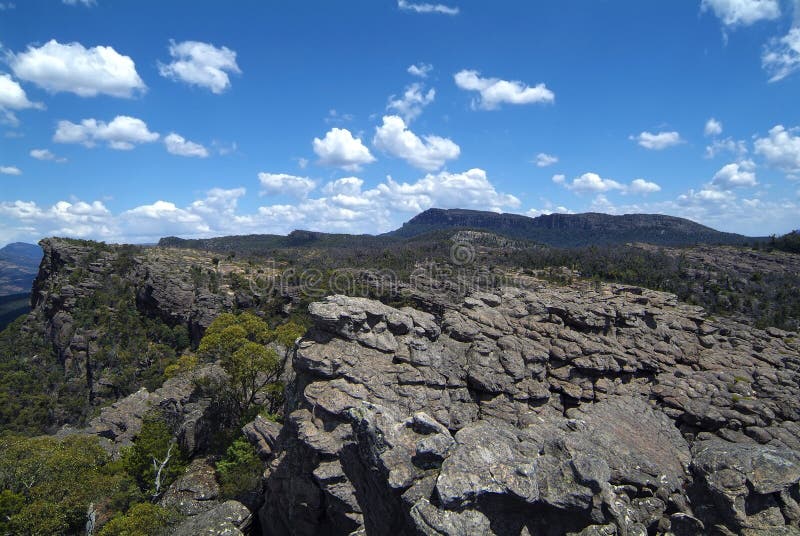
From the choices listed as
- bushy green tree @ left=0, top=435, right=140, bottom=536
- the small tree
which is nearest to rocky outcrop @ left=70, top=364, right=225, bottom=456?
the small tree

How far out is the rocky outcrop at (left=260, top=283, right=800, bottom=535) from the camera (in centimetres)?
1289

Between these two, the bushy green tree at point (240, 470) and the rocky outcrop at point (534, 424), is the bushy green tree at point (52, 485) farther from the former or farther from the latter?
the rocky outcrop at point (534, 424)

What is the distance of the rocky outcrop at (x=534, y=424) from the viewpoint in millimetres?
12891

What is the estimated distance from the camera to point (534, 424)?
19.1m

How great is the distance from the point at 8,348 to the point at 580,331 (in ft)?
382

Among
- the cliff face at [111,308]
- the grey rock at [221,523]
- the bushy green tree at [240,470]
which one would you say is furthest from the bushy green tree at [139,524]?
the cliff face at [111,308]

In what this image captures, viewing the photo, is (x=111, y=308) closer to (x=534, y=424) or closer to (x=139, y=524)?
(x=139, y=524)

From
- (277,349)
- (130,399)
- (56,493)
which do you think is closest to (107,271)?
(130,399)

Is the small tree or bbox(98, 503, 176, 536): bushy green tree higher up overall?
the small tree

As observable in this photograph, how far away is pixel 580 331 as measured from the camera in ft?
106

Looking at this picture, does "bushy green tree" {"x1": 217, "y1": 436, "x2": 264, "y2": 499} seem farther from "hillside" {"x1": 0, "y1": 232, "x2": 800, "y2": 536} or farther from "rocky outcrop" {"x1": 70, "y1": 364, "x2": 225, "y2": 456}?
"rocky outcrop" {"x1": 70, "y1": 364, "x2": 225, "y2": 456}

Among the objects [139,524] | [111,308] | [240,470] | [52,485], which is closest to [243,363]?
[240,470]

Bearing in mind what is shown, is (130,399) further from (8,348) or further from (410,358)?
(8,348)

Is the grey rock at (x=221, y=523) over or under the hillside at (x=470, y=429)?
under
